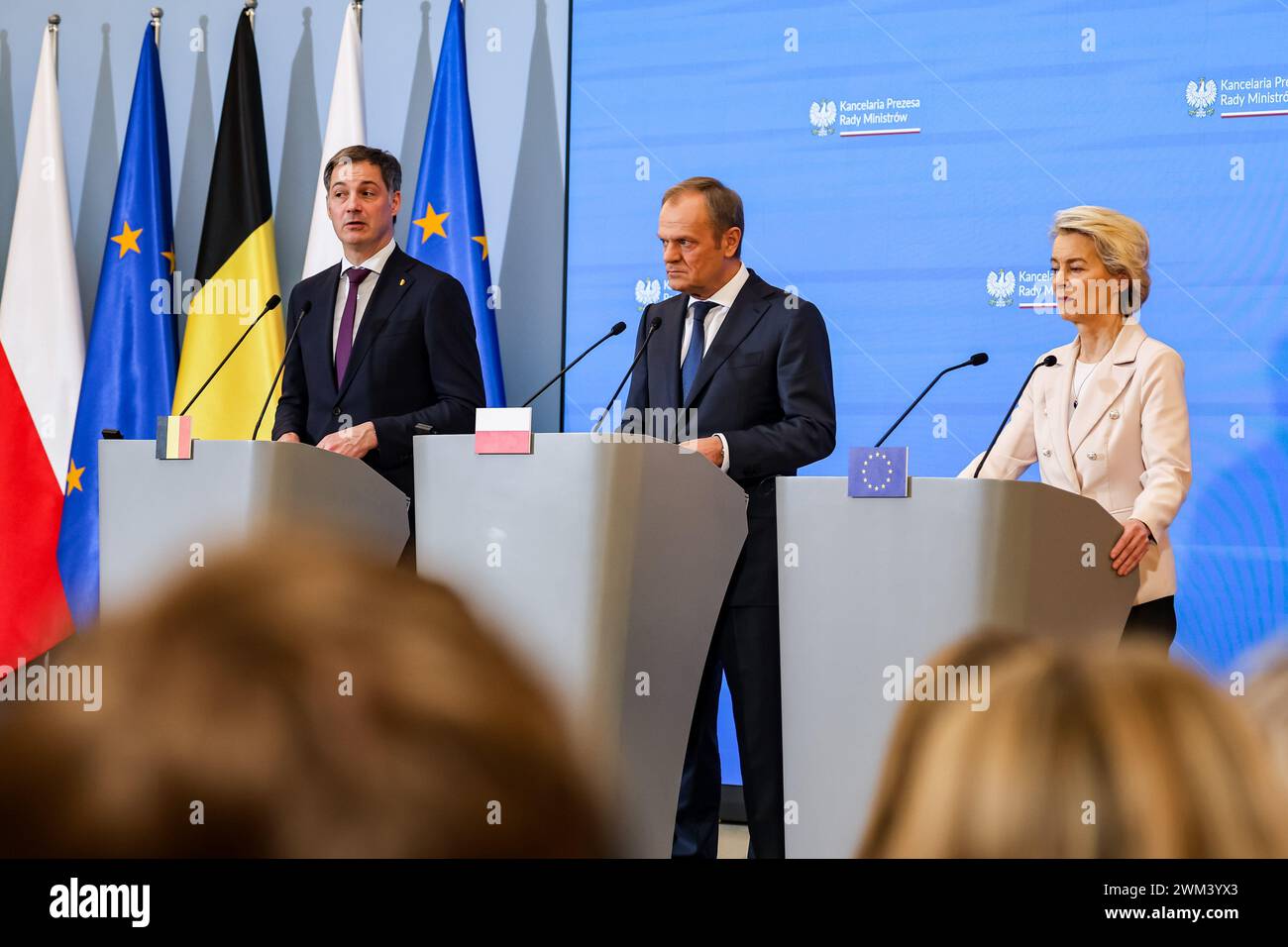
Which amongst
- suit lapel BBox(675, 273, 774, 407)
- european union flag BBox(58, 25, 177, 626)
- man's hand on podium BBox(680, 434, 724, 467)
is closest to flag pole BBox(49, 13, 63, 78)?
european union flag BBox(58, 25, 177, 626)

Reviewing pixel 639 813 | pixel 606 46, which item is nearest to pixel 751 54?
pixel 606 46

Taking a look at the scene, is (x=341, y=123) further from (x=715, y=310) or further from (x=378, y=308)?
(x=715, y=310)

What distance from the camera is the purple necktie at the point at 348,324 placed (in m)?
3.43

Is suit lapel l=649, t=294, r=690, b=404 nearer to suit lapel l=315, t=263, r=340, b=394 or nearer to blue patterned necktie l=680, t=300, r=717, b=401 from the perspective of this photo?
blue patterned necktie l=680, t=300, r=717, b=401

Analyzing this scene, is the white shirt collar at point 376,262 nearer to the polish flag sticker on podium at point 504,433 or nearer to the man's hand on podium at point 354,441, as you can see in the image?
the man's hand on podium at point 354,441

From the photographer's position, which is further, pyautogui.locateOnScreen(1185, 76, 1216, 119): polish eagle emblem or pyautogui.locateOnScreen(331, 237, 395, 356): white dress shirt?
pyautogui.locateOnScreen(1185, 76, 1216, 119): polish eagle emblem

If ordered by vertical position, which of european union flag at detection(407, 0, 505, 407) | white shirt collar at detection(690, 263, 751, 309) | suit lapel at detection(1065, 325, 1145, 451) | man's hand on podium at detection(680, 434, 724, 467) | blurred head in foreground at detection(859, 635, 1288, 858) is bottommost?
blurred head in foreground at detection(859, 635, 1288, 858)

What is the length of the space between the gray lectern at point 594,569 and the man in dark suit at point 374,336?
2.83 feet

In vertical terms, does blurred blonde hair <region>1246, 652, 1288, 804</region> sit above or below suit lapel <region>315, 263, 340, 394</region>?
below

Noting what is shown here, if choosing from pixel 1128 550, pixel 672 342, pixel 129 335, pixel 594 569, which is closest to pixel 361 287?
pixel 672 342

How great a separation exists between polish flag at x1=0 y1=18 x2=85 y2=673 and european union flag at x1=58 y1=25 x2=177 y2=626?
8 cm

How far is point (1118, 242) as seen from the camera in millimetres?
2879

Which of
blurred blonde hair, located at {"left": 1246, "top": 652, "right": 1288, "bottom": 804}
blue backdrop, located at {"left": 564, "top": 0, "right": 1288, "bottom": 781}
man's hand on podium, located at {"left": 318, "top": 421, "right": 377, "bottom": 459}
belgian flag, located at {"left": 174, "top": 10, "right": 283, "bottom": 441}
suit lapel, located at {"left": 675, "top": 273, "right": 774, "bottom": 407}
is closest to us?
blurred blonde hair, located at {"left": 1246, "top": 652, "right": 1288, "bottom": 804}

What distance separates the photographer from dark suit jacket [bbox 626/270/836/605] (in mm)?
3061
